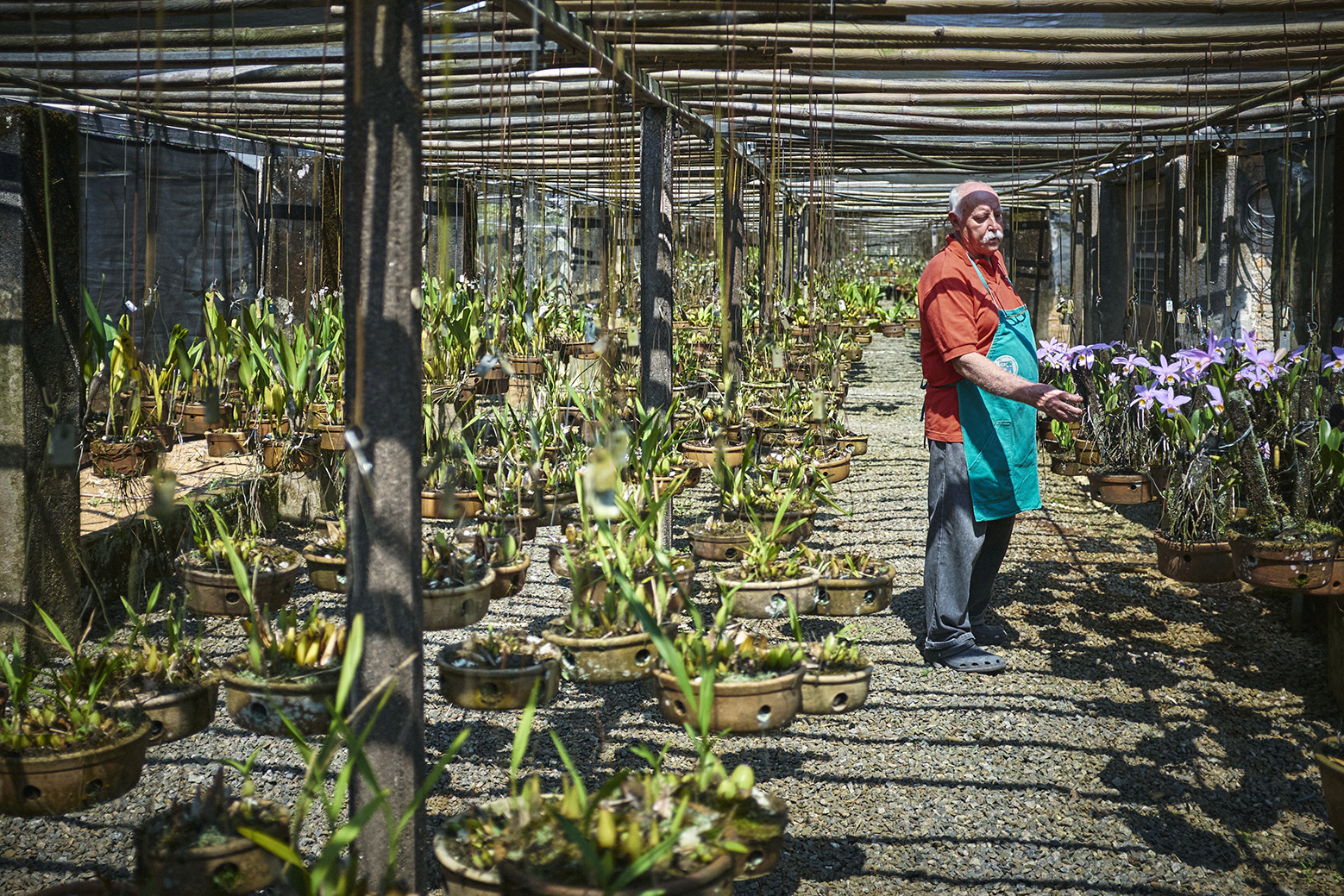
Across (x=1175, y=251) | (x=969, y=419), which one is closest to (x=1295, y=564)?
(x=969, y=419)

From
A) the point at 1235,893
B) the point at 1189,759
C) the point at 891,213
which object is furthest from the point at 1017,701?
the point at 891,213

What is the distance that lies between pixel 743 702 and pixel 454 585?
806 millimetres

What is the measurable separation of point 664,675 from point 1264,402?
269 cm

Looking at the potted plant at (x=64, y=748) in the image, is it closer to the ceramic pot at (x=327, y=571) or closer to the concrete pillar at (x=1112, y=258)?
the ceramic pot at (x=327, y=571)

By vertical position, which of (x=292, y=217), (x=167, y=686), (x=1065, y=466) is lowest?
(x=167, y=686)

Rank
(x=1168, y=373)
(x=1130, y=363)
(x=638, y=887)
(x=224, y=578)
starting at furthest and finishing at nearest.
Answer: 1. (x=1130, y=363)
2. (x=1168, y=373)
3. (x=224, y=578)
4. (x=638, y=887)

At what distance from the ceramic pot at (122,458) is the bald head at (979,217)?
3123mm

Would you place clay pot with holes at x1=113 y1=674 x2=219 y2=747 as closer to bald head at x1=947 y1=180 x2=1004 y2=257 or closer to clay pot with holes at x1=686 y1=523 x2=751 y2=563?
clay pot with holes at x1=686 y1=523 x2=751 y2=563

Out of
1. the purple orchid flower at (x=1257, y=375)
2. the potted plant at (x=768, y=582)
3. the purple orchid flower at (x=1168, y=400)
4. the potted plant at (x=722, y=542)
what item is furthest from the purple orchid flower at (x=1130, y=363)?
the potted plant at (x=768, y=582)

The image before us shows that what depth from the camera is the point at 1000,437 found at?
3484 millimetres

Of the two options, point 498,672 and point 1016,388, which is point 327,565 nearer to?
point 498,672

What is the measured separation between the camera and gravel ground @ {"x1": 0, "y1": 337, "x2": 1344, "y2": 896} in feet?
7.84

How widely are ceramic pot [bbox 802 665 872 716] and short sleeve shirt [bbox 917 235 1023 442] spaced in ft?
4.09

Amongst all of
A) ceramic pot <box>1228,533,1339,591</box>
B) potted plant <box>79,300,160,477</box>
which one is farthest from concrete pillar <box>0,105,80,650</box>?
ceramic pot <box>1228,533,1339,591</box>
